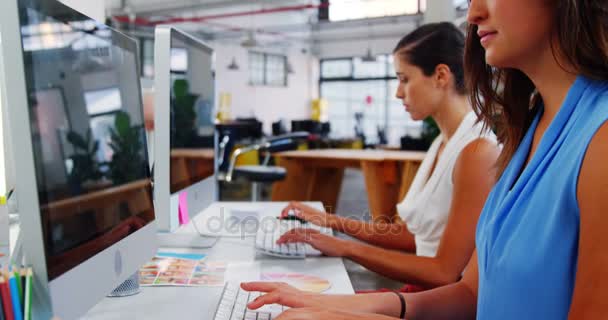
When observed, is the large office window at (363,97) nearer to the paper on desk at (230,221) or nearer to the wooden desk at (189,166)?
the paper on desk at (230,221)

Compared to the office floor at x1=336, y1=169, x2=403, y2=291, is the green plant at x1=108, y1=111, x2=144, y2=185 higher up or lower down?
higher up

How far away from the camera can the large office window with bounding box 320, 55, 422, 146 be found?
46.2 feet

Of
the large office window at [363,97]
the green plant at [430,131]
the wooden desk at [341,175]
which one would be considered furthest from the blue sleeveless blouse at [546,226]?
the large office window at [363,97]

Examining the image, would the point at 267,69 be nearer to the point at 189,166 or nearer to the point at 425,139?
the point at 425,139

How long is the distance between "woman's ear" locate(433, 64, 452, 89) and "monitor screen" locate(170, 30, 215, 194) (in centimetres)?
73

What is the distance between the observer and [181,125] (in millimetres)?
1357

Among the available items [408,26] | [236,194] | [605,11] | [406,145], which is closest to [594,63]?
[605,11]

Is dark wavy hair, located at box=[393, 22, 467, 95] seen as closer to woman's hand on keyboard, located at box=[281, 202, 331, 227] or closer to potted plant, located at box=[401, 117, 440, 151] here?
woman's hand on keyboard, located at box=[281, 202, 331, 227]

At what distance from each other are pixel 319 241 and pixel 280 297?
0.46 m

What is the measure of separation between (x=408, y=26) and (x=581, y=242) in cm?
1246

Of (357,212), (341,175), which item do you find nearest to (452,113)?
(341,175)

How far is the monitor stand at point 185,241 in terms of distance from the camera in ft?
4.84

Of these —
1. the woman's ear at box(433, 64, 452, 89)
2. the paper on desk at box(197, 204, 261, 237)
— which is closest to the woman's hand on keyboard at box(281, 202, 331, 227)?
the paper on desk at box(197, 204, 261, 237)

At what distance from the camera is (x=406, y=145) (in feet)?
18.0
